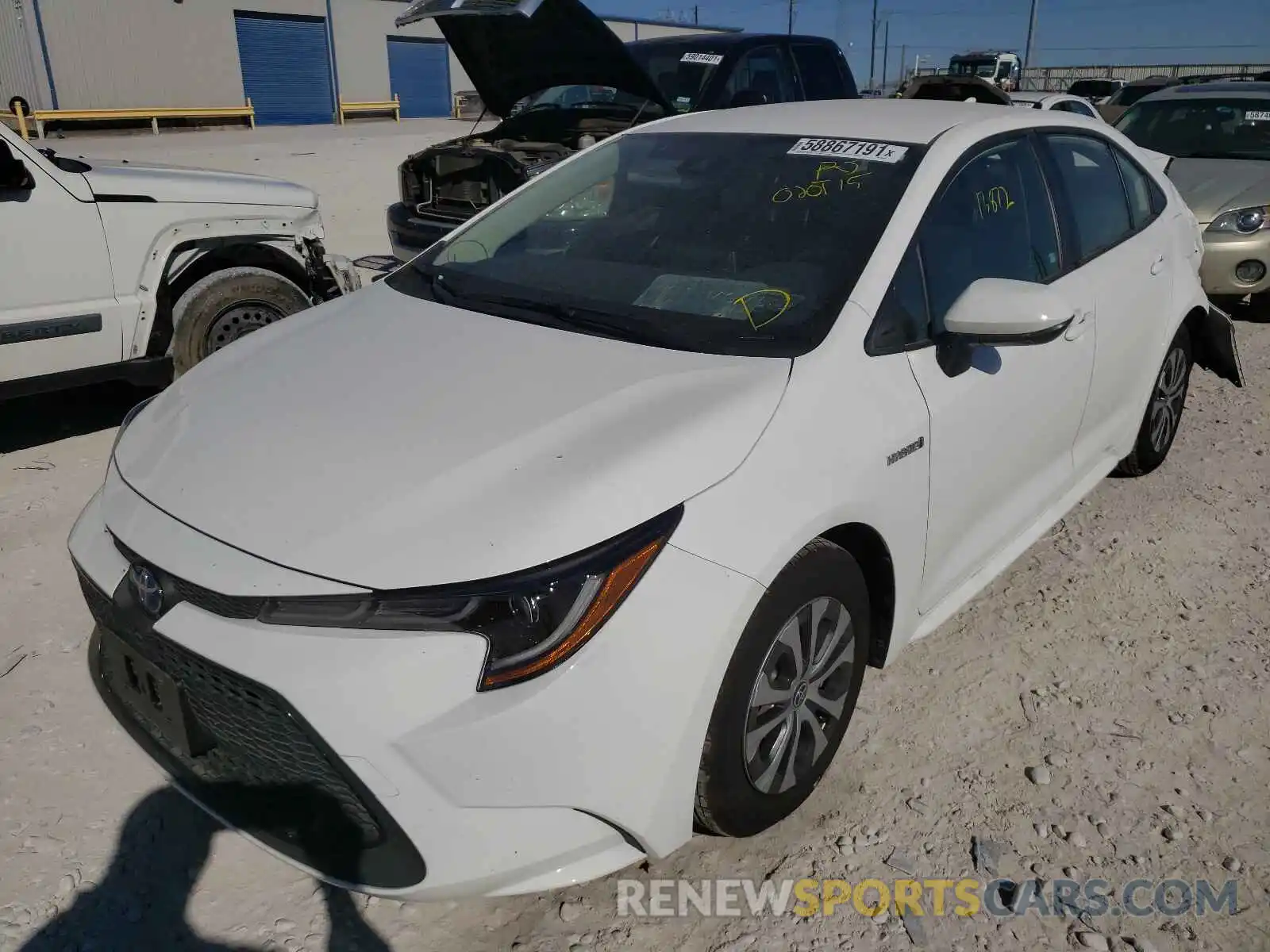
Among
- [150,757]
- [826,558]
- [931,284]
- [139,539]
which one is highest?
[931,284]

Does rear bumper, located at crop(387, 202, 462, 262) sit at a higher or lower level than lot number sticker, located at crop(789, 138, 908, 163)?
lower

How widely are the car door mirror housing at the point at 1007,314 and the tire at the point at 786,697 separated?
67 centimetres

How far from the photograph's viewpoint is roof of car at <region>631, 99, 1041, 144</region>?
2.93 meters

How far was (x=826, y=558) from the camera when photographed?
2176 mm

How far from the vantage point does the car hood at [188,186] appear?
4.43 metres

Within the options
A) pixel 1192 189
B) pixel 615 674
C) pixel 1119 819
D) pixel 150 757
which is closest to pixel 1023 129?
pixel 1119 819

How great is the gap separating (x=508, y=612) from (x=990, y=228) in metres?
2.02

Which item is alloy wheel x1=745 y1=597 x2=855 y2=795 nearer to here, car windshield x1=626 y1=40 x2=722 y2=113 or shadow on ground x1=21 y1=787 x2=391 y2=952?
shadow on ground x1=21 y1=787 x2=391 y2=952

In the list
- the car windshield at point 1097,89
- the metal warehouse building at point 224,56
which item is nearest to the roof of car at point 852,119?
the metal warehouse building at point 224,56

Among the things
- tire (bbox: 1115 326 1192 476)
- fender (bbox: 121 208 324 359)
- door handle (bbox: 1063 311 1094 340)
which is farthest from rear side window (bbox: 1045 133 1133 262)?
fender (bbox: 121 208 324 359)

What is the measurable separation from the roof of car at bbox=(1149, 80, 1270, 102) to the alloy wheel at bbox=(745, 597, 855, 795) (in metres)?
8.60

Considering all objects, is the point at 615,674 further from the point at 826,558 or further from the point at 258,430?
the point at 258,430

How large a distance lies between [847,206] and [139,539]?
1.97 m

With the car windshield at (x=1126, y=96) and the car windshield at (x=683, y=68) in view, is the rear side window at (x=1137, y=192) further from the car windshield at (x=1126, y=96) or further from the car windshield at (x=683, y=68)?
the car windshield at (x=1126, y=96)
